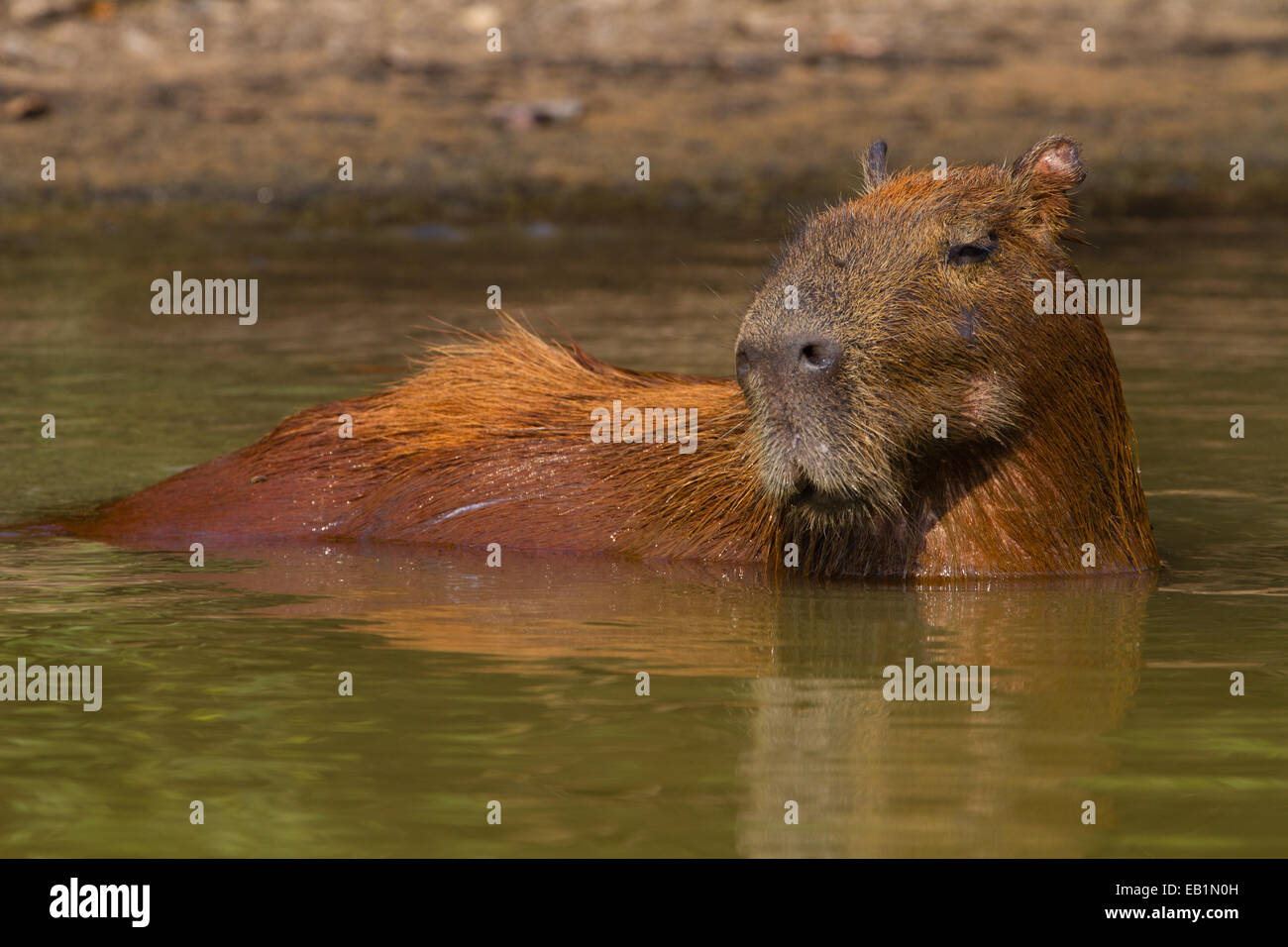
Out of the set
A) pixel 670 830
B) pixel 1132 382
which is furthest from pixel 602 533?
pixel 1132 382

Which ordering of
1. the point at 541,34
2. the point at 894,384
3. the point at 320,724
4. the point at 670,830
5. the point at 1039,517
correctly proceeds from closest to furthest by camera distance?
the point at 670,830
the point at 320,724
the point at 894,384
the point at 1039,517
the point at 541,34

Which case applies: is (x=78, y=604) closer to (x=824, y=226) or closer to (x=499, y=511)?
(x=499, y=511)

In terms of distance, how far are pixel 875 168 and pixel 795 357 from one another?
97 cm

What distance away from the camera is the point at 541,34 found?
59.3 ft

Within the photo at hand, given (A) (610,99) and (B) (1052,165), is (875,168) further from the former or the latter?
(A) (610,99)

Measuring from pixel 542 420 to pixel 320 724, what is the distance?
1.87 meters

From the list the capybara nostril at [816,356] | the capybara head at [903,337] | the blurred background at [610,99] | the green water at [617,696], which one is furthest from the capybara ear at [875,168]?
the blurred background at [610,99]

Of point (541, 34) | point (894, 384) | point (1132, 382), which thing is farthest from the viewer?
point (541, 34)

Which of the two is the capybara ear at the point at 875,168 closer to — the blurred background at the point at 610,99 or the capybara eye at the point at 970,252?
the capybara eye at the point at 970,252

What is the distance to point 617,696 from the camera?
503 cm

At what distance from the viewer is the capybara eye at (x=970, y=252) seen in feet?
18.2

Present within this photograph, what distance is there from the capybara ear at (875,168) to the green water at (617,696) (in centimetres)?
60

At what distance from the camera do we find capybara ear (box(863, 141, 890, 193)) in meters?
6.01

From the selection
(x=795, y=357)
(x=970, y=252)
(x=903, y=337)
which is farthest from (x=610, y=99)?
(x=795, y=357)
